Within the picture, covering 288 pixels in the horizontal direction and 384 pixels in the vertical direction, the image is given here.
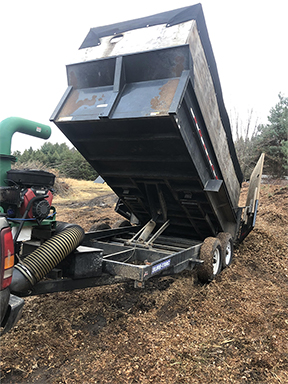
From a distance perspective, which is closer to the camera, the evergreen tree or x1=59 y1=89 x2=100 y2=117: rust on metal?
x1=59 y1=89 x2=100 y2=117: rust on metal

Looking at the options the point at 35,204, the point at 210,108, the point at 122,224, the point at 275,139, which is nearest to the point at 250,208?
the point at 122,224

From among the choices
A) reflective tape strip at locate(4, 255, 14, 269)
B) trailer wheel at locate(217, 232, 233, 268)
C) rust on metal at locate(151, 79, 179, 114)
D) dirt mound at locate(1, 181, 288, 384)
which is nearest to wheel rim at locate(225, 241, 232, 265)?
trailer wheel at locate(217, 232, 233, 268)

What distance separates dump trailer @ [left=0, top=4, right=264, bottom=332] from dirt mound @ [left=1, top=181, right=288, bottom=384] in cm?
58

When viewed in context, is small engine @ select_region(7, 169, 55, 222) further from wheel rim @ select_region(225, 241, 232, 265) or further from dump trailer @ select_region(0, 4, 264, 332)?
wheel rim @ select_region(225, 241, 232, 265)

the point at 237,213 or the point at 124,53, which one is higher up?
the point at 124,53

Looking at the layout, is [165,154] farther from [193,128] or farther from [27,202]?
[27,202]

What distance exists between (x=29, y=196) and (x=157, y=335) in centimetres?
222

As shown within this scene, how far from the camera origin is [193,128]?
4223mm

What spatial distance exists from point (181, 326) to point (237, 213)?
325cm

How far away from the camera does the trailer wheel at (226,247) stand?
5611 mm

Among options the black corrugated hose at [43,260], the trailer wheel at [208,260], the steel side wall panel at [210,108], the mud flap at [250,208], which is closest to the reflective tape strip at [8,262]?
the black corrugated hose at [43,260]

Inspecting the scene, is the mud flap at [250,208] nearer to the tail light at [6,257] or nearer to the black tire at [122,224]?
the black tire at [122,224]

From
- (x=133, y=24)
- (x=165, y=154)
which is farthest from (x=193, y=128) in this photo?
(x=133, y=24)

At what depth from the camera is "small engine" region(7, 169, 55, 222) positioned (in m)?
3.23
